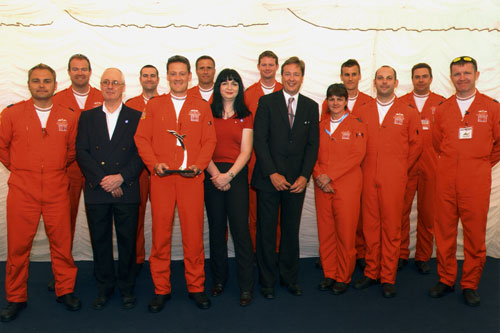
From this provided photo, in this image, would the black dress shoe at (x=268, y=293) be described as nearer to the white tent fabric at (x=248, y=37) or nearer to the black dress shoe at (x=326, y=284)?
the black dress shoe at (x=326, y=284)

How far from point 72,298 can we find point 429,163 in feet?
11.2

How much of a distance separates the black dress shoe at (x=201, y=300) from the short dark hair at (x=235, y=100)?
1.45 metres

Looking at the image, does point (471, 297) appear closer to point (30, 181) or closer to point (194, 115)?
point (194, 115)

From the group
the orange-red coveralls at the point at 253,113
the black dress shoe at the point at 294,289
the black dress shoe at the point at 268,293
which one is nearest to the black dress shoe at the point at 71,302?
the black dress shoe at the point at 268,293

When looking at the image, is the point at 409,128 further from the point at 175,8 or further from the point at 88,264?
the point at 88,264

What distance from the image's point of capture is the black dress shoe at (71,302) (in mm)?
3214

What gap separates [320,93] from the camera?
460 centimetres

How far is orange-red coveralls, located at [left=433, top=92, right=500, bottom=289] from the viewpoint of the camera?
130 inches

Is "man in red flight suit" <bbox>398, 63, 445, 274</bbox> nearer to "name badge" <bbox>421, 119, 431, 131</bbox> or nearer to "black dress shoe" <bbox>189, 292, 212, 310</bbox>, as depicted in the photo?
"name badge" <bbox>421, 119, 431, 131</bbox>

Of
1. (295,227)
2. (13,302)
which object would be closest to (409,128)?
(295,227)

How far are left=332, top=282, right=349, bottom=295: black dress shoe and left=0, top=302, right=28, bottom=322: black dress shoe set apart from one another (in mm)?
2540

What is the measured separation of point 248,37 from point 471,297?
3285 millimetres

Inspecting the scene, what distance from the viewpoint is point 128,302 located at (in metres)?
3.24

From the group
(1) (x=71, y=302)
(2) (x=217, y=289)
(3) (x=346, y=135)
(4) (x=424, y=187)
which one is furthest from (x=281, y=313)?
(4) (x=424, y=187)
